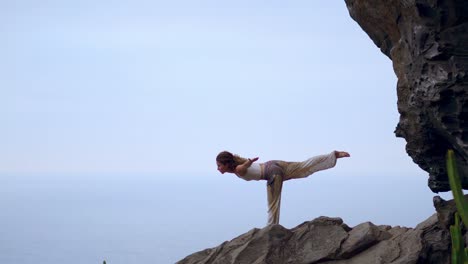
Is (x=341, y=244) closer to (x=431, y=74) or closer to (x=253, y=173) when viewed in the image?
(x=253, y=173)

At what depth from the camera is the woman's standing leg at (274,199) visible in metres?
13.6

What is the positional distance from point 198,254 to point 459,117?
5.98 m

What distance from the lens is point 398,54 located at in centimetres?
1266

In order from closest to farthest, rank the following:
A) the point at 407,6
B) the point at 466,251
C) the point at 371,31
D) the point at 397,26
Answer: the point at 466,251
the point at 407,6
the point at 397,26
the point at 371,31

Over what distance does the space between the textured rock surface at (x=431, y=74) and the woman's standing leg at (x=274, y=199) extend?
8.65 ft

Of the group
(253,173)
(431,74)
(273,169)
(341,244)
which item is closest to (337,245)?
(341,244)

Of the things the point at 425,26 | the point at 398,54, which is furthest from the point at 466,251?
the point at 398,54

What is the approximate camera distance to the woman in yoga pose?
1338 centimetres

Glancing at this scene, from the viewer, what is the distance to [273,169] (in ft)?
44.6

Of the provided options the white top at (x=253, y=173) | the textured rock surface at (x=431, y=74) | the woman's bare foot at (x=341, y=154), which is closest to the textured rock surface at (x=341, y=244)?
the textured rock surface at (x=431, y=74)

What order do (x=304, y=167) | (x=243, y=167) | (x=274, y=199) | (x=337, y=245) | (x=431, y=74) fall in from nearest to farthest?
(x=431, y=74)
(x=337, y=245)
(x=243, y=167)
(x=274, y=199)
(x=304, y=167)

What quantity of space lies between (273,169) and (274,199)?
2.00 feet

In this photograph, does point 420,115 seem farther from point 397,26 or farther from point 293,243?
point 293,243

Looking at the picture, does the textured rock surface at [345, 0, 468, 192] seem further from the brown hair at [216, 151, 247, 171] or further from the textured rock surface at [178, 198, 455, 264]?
the brown hair at [216, 151, 247, 171]
